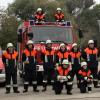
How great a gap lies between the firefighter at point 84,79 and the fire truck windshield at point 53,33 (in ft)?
13.0

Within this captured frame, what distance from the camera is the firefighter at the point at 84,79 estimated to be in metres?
15.6

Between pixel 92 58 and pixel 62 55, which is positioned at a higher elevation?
pixel 62 55

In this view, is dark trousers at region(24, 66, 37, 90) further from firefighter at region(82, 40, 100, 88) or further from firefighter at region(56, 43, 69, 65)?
firefighter at region(82, 40, 100, 88)

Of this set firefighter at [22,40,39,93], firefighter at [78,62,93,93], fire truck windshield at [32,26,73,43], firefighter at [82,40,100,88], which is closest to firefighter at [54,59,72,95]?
firefighter at [78,62,93,93]

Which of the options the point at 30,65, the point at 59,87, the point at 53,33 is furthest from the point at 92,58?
the point at 53,33

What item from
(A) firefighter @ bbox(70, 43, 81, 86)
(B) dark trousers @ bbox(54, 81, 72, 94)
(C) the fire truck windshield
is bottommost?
(B) dark trousers @ bbox(54, 81, 72, 94)

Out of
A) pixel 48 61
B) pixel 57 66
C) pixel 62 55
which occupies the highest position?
pixel 62 55

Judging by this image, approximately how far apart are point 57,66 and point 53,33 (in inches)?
157

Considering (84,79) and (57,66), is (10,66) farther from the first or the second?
(84,79)

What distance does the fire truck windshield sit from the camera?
773 inches

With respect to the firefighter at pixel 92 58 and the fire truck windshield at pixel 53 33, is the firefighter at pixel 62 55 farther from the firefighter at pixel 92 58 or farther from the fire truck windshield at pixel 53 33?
the fire truck windshield at pixel 53 33

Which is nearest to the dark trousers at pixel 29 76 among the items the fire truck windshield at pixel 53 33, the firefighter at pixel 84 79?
the firefighter at pixel 84 79

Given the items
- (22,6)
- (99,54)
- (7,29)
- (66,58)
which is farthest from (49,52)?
(22,6)

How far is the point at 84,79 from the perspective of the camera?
15.7 meters
